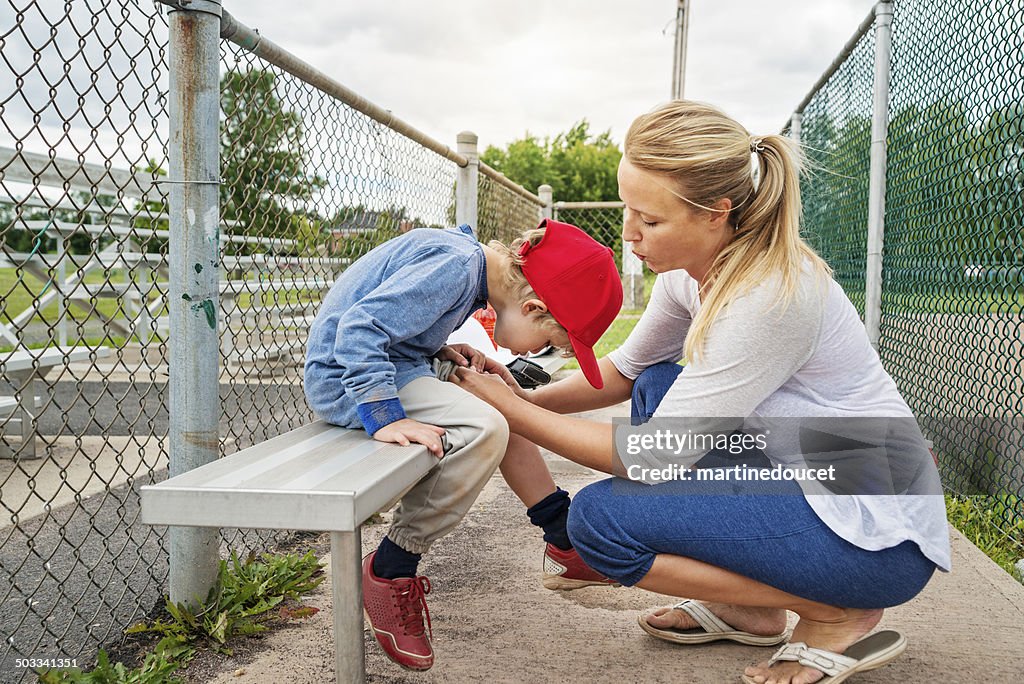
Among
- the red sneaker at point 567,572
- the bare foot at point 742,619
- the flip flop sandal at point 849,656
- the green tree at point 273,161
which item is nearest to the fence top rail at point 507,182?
the green tree at point 273,161

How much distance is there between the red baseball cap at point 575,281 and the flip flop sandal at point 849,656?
2.92 ft

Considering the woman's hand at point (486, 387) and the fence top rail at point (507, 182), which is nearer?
the woman's hand at point (486, 387)

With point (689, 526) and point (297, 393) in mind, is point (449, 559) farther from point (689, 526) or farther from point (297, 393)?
point (297, 393)

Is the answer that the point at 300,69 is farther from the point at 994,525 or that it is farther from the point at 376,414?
the point at 994,525

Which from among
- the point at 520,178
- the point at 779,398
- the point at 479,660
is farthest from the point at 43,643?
the point at 520,178

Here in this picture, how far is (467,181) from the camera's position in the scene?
5168 millimetres

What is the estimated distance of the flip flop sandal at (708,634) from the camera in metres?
2.35

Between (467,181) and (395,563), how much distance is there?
133 inches

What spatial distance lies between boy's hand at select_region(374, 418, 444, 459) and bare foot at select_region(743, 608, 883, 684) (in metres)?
0.95

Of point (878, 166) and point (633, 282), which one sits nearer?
point (878, 166)

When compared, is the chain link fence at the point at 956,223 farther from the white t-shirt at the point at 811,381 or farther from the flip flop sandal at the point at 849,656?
the flip flop sandal at the point at 849,656

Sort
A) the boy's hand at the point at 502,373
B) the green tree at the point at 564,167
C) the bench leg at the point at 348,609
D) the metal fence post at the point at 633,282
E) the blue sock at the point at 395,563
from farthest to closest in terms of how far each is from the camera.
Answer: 1. the green tree at the point at 564,167
2. the metal fence post at the point at 633,282
3. the boy's hand at the point at 502,373
4. the blue sock at the point at 395,563
5. the bench leg at the point at 348,609

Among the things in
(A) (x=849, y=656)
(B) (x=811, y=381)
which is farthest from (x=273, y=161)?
(A) (x=849, y=656)

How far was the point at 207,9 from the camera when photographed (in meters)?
2.16
